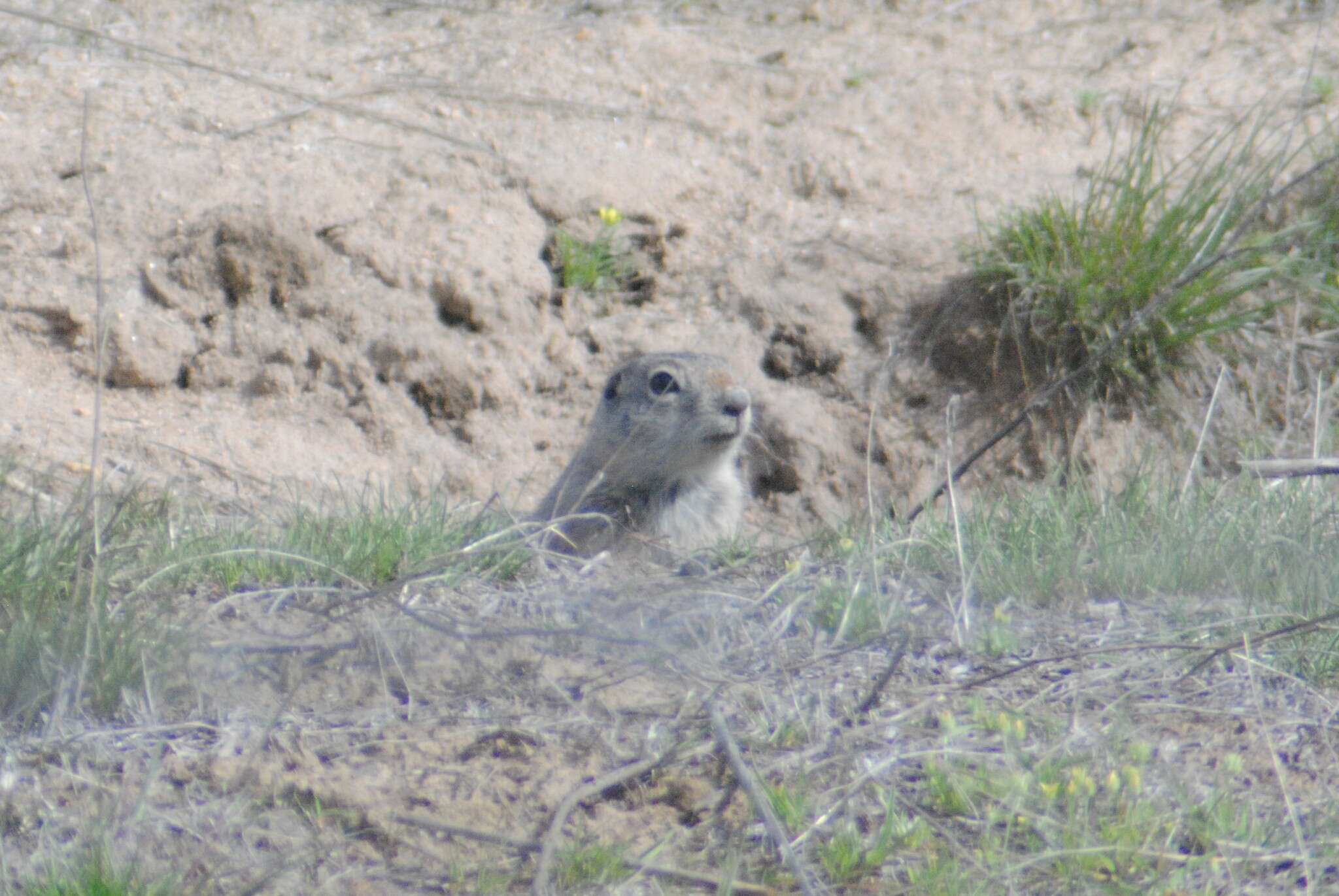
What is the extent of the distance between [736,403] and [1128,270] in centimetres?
199

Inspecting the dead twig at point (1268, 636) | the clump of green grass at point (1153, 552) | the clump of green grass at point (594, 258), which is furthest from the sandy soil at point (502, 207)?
the dead twig at point (1268, 636)

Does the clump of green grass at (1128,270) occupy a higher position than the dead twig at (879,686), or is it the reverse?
the clump of green grass at (1128,270)

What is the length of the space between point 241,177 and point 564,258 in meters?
1.67

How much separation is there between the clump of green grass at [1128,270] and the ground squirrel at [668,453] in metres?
1.58

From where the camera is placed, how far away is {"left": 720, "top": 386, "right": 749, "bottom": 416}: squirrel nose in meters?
5.11

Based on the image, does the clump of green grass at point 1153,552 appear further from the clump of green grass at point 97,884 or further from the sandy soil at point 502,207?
the sandy soil at point 502,207

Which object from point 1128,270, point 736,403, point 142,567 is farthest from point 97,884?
point 1128,270

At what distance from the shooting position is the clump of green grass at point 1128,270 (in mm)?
5602

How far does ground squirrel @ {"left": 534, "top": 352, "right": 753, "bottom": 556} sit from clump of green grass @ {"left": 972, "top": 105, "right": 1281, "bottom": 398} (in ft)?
5.18

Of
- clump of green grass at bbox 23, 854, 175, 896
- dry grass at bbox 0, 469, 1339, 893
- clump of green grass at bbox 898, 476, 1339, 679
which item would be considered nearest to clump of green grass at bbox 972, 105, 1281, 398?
clump of green grass at bbox 898, 476, 1339, 679

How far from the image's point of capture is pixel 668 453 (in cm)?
545

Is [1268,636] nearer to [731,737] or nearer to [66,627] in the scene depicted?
[731,737]

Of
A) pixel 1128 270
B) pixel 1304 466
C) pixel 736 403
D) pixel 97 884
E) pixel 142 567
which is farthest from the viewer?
pixel 1128 270

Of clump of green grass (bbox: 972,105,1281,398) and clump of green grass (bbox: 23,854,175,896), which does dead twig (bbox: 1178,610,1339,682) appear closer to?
clump of green grass (bbox: 23,854,175,896)
